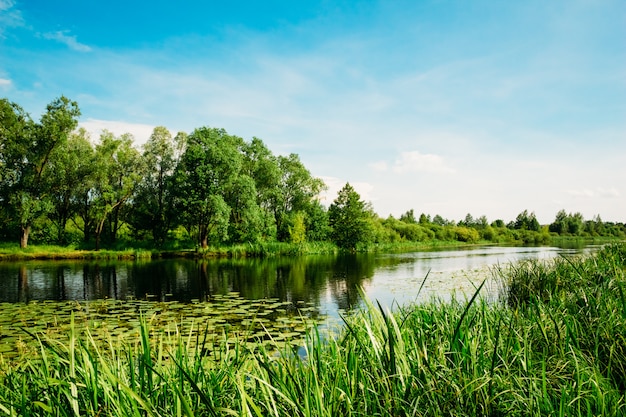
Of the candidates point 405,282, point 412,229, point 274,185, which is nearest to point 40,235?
point 274,185

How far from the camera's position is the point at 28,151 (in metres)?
33.4

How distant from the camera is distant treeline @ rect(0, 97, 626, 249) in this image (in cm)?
3325

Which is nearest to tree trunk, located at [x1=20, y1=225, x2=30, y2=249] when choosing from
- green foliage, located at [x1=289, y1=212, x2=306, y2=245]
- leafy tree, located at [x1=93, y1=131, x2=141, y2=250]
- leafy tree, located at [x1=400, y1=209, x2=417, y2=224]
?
leafy tree, located at [x1=93, y1=131, x2=141, y2=250]

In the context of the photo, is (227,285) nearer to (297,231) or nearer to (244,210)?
(244,210)

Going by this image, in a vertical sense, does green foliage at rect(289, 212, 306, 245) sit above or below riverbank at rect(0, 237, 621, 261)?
above

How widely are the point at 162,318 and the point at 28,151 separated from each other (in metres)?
32.0

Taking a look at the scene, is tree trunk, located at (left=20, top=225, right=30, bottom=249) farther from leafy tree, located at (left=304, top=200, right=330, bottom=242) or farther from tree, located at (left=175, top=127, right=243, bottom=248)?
leafy tree, located at (left=304, top=200, right=330, bottom=242)

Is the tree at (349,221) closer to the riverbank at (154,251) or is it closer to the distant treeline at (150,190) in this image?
the distant treeline at (150,190)

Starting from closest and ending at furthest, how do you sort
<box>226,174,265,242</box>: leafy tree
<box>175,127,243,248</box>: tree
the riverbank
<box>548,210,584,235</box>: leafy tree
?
the riverbank, <box>175,127,243,248</box>: tree, <box>226,174,265,242</box>: leafy tree, <box>548,210,584,235</box>: leafy tree

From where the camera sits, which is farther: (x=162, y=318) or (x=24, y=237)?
(x=24, y=237)

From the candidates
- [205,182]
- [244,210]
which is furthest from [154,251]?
[244,210]

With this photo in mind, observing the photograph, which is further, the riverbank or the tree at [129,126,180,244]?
the tree at [129,126,180,244]

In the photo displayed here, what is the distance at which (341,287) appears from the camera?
57.1 ft

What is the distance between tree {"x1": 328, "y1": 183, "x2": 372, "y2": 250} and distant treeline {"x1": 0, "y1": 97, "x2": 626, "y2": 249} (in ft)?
0.46
